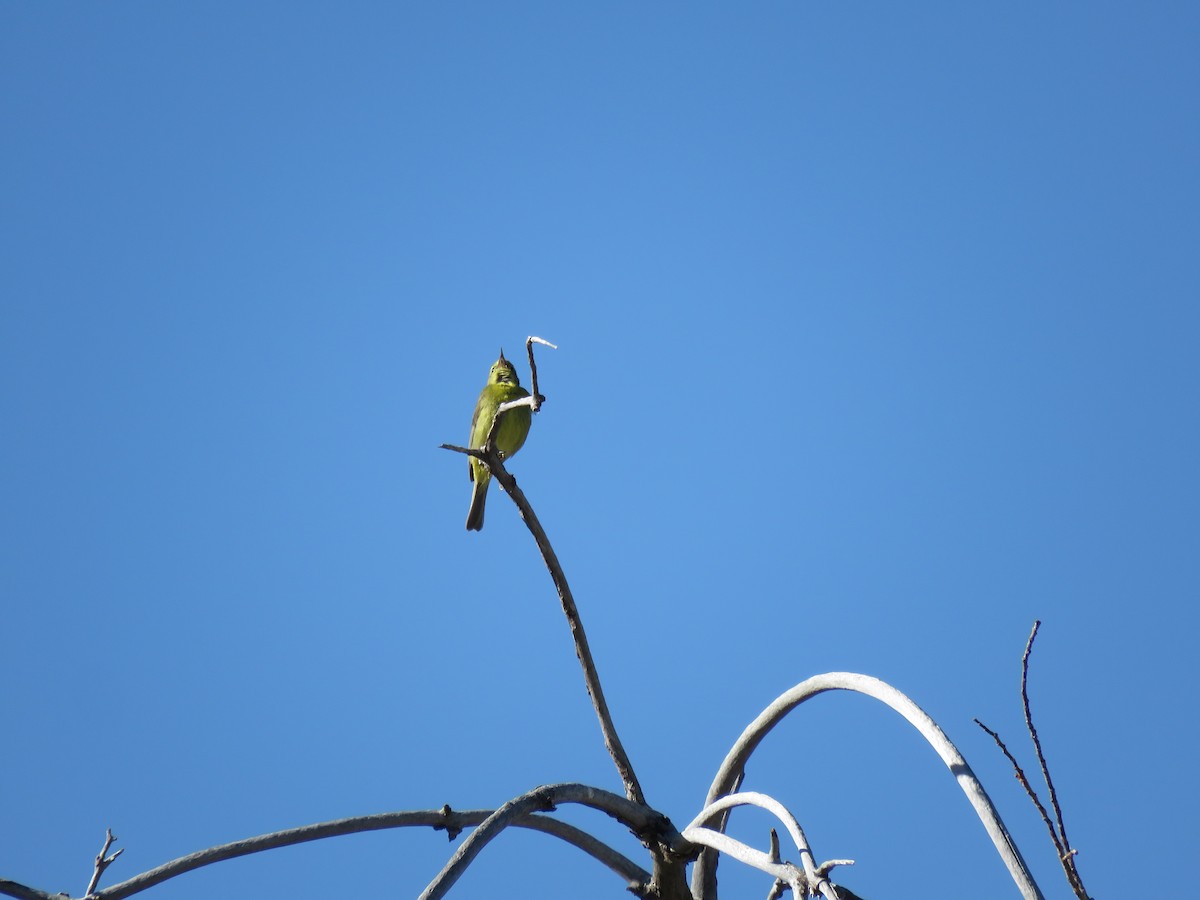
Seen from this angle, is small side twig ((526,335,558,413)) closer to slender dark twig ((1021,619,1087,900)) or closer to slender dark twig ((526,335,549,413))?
slender dark twig ((526,335,549,413))

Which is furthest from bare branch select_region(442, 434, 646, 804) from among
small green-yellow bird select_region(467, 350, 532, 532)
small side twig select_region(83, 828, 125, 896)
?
small green-yellow bird select_region(467, 350, 532, 532)

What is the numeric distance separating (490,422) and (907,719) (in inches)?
277

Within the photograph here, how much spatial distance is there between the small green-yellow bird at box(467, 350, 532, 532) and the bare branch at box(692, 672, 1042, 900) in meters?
6.24

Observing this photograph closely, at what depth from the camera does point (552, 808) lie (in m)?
2.72

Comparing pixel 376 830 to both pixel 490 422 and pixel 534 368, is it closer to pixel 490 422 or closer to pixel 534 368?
pixel 534 368

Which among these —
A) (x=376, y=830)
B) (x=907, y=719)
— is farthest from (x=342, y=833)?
(x=907, y=719)

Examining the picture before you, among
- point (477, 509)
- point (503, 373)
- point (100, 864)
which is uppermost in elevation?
point (503, 373)

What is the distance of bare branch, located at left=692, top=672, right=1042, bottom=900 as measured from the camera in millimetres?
2043

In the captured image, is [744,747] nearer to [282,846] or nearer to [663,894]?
[663,894]

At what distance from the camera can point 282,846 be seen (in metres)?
2.56

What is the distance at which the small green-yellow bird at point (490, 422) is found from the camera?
9453 millimetres

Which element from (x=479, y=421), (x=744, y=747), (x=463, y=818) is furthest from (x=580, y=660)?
(x=479, y=421)

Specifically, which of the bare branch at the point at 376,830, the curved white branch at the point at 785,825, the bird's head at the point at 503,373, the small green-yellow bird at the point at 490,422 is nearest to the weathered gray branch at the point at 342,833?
the bare branch at the point at 376,830

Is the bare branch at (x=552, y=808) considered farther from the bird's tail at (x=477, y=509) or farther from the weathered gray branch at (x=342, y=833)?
the bird's tail at (x=477, y=509)
